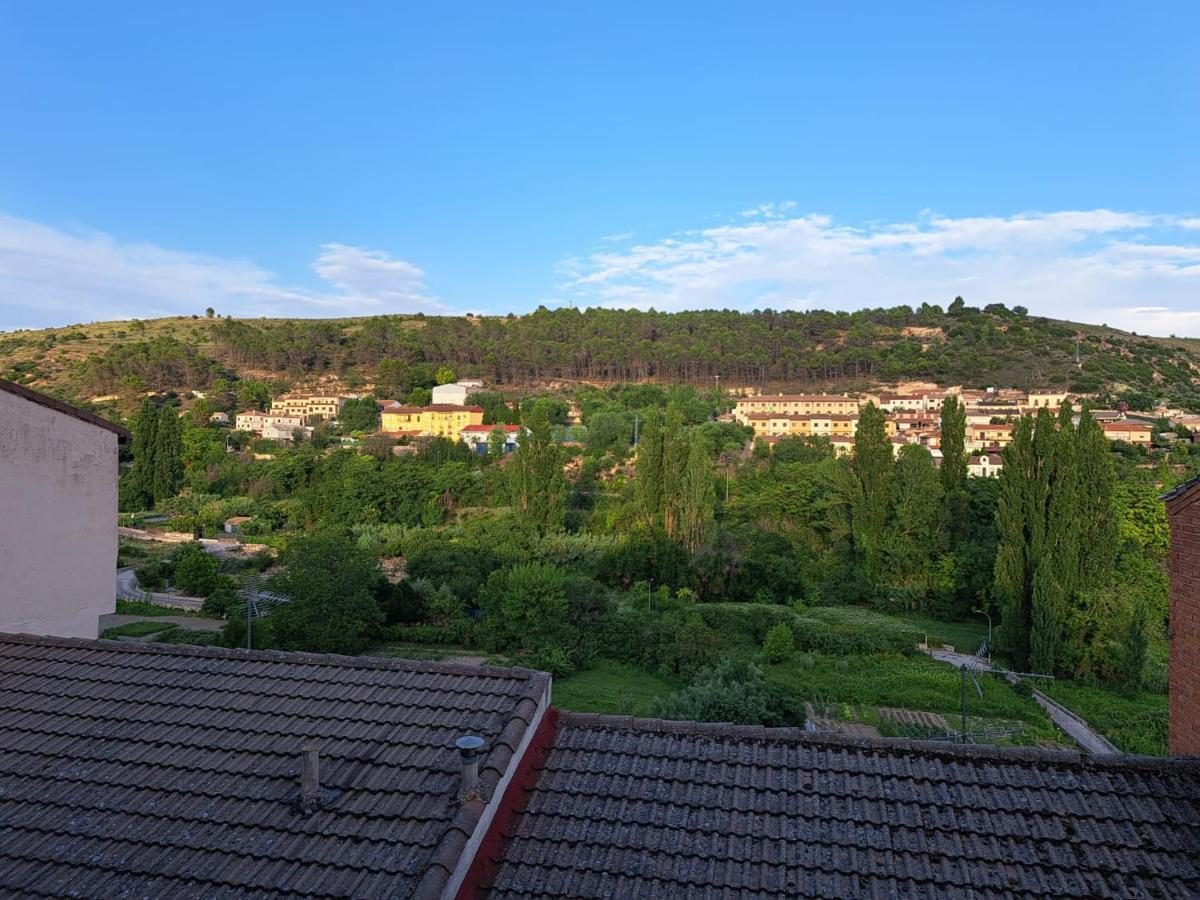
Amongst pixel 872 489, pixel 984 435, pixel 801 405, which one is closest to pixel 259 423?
pixel 801 405

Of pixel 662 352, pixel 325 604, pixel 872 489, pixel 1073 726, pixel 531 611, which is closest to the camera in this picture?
pixel 1073 726

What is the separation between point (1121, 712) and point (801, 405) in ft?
156

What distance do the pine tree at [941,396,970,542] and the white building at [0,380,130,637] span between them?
31.5m

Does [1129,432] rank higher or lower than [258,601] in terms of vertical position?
higher

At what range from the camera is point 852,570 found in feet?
102

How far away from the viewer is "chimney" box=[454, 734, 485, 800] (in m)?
3.78

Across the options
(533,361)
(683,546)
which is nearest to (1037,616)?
(683,546)

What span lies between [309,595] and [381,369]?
200 ft

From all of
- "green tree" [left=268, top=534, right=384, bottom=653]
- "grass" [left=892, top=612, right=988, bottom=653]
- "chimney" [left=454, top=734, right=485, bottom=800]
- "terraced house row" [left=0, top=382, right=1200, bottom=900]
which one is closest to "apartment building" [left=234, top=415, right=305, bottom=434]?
"green tree" [left=268, top=534, right=384, bottom=653]

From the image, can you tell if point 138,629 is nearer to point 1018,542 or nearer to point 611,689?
point 611,689

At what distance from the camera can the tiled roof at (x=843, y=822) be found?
3617 millimetres

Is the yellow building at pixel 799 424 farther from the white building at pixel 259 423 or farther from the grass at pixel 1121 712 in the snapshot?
the grass at pixel 1121 712

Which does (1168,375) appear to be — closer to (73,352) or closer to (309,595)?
(309,595)

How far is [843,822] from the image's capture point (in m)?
3.98
